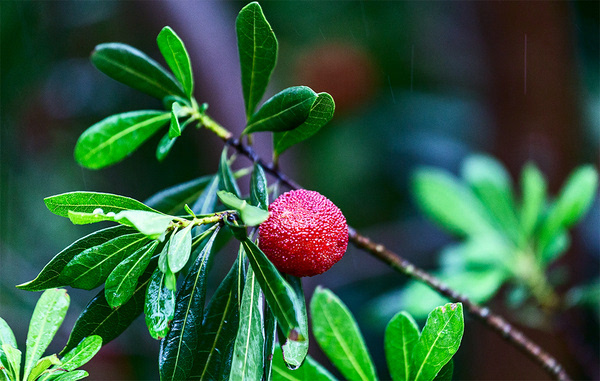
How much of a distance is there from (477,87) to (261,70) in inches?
73.6

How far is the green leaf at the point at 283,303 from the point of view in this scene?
0.42m

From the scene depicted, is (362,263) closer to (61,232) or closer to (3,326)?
(61,232)

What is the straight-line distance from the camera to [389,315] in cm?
145

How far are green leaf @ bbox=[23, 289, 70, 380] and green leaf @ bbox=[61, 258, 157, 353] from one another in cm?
2

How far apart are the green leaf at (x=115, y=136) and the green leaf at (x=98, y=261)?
21cm

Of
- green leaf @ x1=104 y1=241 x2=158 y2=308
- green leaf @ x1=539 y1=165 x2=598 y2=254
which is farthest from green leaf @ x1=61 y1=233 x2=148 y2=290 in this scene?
green leaf @ x1=539 y1=165 x2=598 y2=254

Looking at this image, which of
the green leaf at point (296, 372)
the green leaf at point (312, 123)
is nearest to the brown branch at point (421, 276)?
the green leaf at point (312, 123)

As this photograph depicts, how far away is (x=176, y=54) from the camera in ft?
1.99

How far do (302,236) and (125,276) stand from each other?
153 mm

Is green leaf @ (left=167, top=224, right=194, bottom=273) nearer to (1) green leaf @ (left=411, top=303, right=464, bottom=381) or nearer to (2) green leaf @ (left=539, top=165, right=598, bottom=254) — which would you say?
(1) green leaf @ (left=411, top=303, right=464, bottom=381)

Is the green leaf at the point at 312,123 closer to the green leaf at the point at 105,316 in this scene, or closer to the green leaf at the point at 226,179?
the green leaf at the point at 226,179

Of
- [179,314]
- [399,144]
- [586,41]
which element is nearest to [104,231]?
[179,314]

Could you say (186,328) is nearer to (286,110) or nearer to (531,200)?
(286,110)

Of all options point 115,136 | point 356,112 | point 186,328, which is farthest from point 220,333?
point 356,112
